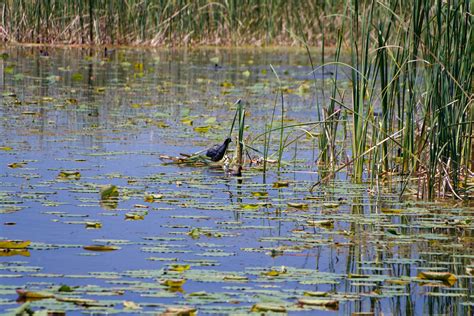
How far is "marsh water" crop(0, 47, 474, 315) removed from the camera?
3.74 metres

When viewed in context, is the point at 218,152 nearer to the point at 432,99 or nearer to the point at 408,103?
the point at 408,103

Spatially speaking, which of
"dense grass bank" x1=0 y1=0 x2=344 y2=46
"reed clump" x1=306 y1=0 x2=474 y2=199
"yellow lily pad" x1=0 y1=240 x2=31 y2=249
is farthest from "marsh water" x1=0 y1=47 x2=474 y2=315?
"dense grass bank" x1=0 y1=0 x2=344 y2=46

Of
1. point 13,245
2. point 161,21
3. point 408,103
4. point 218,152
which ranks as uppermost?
point 161,21

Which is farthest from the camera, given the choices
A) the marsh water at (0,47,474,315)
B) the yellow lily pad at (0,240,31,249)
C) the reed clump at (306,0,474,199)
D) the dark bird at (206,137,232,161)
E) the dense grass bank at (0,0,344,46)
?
the dense grass bank at (0,0,344,46)

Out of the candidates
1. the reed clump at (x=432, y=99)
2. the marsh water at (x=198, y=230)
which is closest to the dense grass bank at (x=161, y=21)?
the marsh water at (x=198, y=230)

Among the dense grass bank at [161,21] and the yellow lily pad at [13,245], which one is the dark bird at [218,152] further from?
the dense grass bank at [161,21]

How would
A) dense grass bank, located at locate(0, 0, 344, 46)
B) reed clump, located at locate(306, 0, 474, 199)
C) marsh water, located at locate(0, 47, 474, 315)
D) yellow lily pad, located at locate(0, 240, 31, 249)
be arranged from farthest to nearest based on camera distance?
1. dense grass bank, located at locate(0, 0, 344, 46)
2. reed clump, located at locate(306, 0, 474, 199)
3. yellow lily pad, located at locate(0, 240, 31, 249)
4. marsh water, located at locate(0, 47, 474, 315)

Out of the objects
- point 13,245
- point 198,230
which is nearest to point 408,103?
point 198,230

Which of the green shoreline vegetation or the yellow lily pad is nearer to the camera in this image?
the yellow lily pad

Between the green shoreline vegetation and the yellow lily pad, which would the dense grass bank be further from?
the yellow lily pad

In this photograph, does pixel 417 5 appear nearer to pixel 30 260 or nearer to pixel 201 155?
pixel 201 155

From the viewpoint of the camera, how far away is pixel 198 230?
4.79 metres

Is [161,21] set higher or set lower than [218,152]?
higher

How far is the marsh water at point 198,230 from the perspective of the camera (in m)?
3.74
